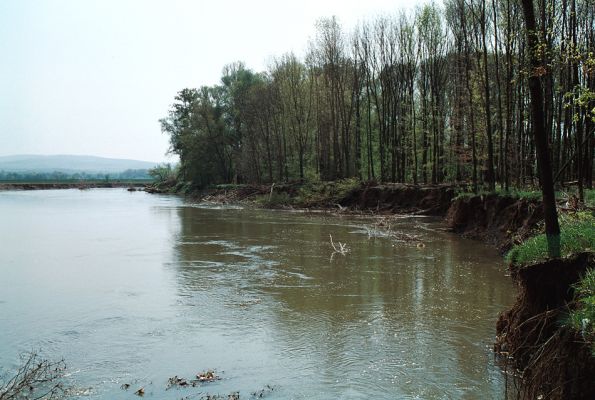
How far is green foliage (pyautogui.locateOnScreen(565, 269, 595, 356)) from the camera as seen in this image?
499 cm

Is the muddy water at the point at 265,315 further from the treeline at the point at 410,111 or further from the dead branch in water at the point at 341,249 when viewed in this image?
the treeline at the point at 410,111

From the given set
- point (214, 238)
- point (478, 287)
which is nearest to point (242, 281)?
point (478, 287)

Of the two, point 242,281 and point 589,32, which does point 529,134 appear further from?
point 242,281

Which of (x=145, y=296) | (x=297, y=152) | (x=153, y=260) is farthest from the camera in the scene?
(x=297, y=152)

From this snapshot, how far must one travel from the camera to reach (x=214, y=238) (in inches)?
881

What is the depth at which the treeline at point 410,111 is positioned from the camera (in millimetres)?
20328

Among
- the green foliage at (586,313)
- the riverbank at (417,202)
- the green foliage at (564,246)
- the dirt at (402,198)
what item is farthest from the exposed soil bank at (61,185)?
the green foliage at (586,313)

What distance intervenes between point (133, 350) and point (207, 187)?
55.9 meters

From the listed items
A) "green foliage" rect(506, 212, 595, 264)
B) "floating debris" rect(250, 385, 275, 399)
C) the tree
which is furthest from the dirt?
"floating debris" rect(250, 385, 275, 399)

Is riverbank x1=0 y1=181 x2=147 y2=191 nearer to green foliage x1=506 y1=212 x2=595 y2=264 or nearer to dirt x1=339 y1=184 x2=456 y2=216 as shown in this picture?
dirt x1=339 y1=184 x2=456 y2=216

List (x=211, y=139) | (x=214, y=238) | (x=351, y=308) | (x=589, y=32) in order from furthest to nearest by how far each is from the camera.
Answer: (x=211, y=139)
(x=214, y=238)
(x=589, y=32)
(x=351, y=308)

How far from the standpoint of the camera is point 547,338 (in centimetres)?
629

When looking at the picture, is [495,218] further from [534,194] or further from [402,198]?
[402,198]

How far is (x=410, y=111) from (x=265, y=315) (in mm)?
29321
